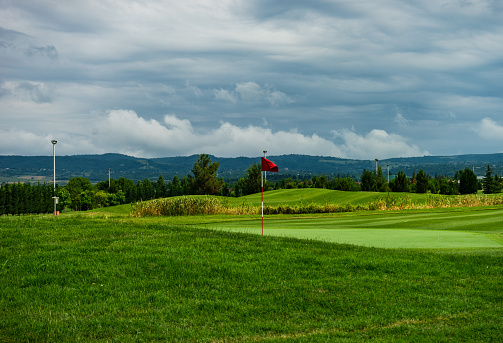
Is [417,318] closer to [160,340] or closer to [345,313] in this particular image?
[345,313]

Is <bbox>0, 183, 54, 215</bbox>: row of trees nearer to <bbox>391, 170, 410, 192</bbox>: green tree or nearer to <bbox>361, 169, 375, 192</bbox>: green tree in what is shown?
<bbox>361, 169, 375, 192</bbox>: green tree

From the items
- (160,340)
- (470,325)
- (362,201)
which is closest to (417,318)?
(470,325)

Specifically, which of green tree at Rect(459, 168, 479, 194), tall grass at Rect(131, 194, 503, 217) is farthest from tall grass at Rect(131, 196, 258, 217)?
green tree at Rect(459, 168, 479, 194)

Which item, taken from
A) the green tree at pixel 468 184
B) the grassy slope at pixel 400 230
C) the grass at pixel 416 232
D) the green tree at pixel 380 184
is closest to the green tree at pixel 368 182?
the green tree at pixel 380 184

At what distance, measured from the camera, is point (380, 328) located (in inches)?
307

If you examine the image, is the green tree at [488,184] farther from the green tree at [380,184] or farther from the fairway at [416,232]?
the fairway at [416,232]

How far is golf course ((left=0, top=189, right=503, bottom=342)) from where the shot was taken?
7.62 m

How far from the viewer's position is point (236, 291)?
31.4ft

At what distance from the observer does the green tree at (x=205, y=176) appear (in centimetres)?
8069

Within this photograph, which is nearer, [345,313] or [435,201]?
[345,313]

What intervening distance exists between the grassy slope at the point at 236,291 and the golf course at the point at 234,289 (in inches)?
1.0

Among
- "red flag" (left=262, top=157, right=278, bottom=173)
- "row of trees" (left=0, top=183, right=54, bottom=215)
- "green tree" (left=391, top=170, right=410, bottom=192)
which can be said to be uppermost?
"red flag" (left=262, top=157, right=278, bottom=173)

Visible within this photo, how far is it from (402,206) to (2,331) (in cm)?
3250

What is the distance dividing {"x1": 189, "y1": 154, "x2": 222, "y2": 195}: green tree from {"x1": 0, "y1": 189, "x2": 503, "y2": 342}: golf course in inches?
2570
